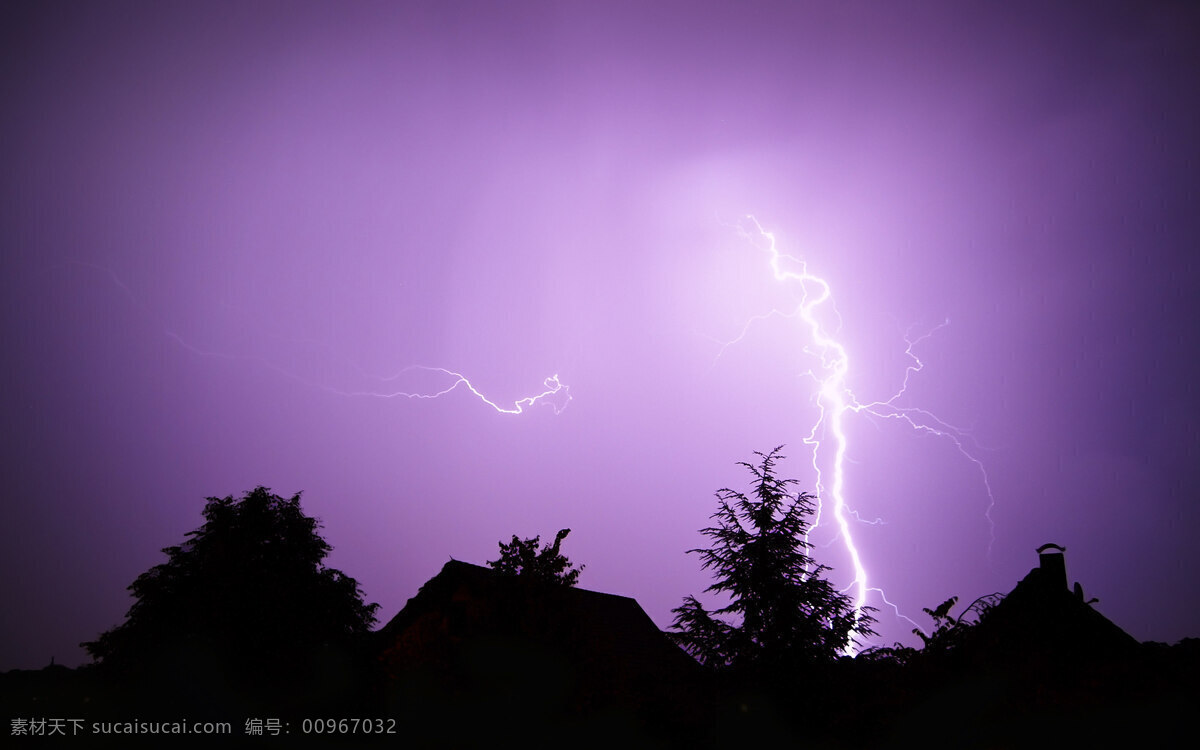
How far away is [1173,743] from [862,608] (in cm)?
623

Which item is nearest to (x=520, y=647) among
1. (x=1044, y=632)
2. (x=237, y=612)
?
(x=1044, y=632)

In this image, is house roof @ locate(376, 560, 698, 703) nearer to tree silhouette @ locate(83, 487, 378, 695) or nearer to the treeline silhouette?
the treeline silhouette

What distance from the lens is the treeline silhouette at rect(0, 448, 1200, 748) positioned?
29.1 feet

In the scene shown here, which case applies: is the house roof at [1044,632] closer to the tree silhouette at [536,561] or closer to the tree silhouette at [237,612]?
the tree silhouette at [536,561]

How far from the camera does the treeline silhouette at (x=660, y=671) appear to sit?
29.1 feet

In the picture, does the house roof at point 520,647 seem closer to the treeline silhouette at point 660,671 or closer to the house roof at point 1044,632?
the treeline silhouette at point 660,671

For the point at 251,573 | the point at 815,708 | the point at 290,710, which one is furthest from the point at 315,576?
the point at 815,708

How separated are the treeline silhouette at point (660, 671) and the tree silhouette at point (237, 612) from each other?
0.21 feet

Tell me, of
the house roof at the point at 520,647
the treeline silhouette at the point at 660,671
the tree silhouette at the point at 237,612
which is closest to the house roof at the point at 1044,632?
the treeline silhouette at the point at 660,671

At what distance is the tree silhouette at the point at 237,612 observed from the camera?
18797mm

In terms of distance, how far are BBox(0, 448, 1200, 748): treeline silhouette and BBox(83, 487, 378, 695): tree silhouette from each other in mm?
64

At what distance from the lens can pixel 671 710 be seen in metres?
11.5

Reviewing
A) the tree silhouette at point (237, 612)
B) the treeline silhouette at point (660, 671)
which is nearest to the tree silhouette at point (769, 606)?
the treeline silhouette at point (660, 671)

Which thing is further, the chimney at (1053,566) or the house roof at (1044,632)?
the chimney at (1053,566)
